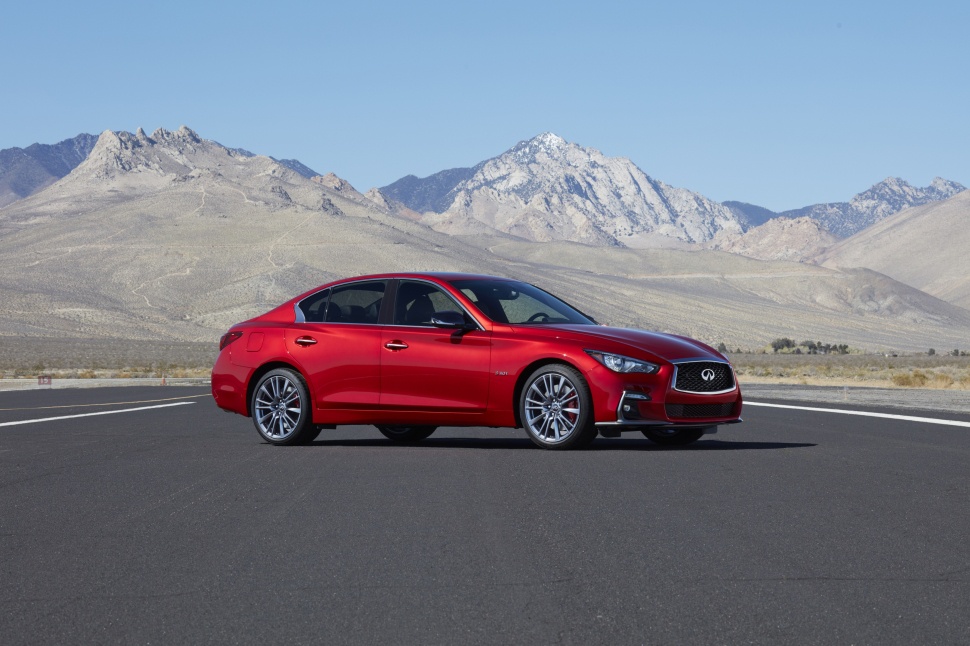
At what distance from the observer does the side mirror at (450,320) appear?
508 inches

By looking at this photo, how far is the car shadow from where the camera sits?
13523 mm

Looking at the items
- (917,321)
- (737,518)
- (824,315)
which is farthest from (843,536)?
(917,321)

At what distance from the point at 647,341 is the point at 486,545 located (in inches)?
221

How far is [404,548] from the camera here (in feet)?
24.6

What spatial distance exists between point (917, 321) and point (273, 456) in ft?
649

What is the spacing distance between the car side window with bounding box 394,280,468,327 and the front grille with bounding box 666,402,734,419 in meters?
2.46

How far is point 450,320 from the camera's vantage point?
13.0 metres

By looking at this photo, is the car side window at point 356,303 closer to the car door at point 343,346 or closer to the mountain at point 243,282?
the car door at point 343,346

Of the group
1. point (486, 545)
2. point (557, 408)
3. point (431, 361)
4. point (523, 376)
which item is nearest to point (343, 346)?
point (431, 361)

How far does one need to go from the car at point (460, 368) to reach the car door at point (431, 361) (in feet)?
0.04

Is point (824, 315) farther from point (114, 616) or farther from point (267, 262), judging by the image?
point (114, 616)

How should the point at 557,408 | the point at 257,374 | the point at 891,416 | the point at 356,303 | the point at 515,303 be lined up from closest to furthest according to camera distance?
the point at 557,408, the point at 515,303, the point at 356,303, the point at 257,374, the point at 891,416

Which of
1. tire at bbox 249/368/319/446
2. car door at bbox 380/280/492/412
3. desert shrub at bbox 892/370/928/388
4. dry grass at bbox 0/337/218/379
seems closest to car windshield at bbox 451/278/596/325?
car door at bbox 380/280/492/412

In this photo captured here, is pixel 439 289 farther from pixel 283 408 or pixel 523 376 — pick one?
pixel 283 408
